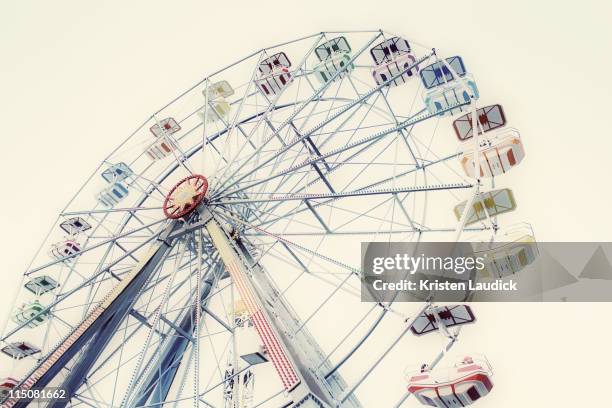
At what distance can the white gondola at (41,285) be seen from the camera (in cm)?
1656

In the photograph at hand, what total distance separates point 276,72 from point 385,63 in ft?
12.4

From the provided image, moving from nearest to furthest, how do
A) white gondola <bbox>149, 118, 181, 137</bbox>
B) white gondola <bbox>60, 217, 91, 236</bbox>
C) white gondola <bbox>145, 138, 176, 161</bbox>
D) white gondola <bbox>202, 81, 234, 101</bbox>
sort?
white gondola <bbox>202, 81, 234, 101</bbox> < white gondola <bbox>149, 118, 181, 137</bbox> < white gondola <bbox>145, 138, 176, 161</bbox> < white gondola <bbox>60, 217, 91, 236</bbox>

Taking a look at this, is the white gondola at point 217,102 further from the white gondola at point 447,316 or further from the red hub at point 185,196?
the white gondola at point 447,316

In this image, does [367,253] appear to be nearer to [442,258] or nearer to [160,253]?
[442,258]

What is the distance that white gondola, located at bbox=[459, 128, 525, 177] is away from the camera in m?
11.7

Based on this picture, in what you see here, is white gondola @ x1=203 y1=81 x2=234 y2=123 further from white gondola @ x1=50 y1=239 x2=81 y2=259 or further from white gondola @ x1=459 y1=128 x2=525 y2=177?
white gondola @ x1=459 y1=128 x2=525 y2=177

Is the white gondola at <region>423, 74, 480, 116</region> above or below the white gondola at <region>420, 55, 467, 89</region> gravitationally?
below

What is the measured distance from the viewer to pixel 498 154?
11695 millimetres

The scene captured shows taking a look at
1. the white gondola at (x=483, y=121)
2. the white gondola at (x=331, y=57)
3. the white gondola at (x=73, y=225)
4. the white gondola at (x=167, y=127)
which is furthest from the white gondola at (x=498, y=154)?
the white gondola at (x=73, y=225)

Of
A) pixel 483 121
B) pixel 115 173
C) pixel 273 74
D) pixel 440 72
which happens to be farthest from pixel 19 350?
pixel 483 121

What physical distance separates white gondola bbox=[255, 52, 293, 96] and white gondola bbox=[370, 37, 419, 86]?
10.2ft

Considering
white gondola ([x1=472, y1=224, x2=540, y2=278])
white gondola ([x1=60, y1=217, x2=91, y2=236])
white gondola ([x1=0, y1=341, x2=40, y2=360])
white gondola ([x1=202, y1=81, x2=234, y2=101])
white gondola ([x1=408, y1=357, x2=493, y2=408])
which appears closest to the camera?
white gondola ([x1=408, y1=357, x2=493, y2=408])

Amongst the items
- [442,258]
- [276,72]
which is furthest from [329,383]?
[276,72]

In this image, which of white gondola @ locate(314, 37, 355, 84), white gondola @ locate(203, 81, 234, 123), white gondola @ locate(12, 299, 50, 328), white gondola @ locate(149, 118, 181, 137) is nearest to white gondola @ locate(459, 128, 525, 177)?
white gondola @ locate(314, 37, 355, 84)
